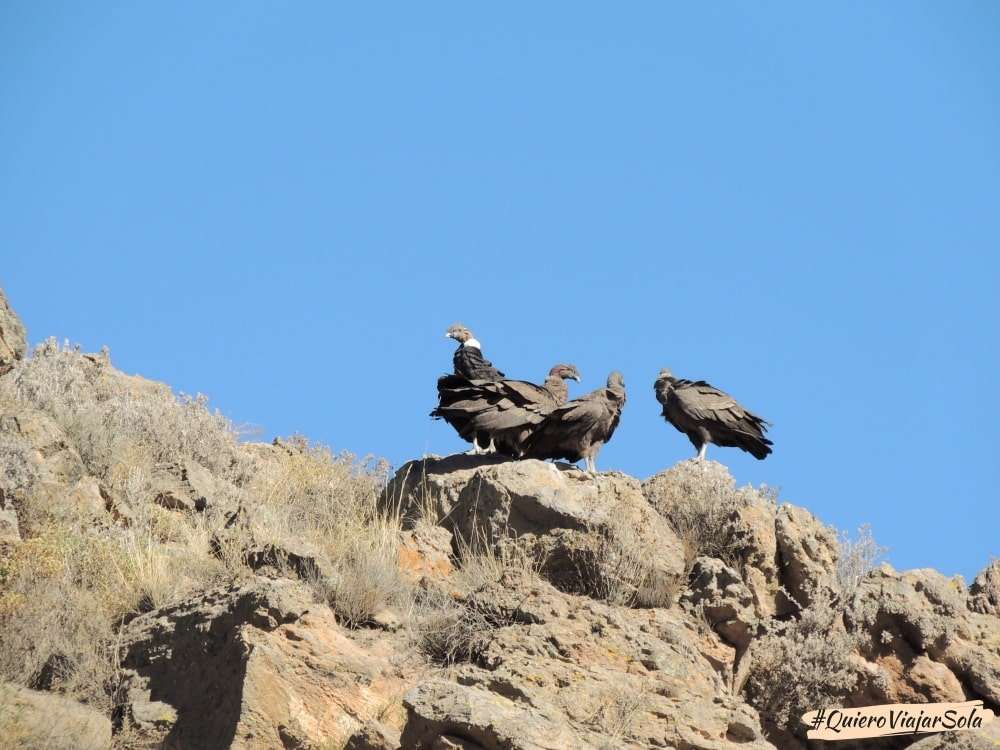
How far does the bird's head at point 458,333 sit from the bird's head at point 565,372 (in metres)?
2.53

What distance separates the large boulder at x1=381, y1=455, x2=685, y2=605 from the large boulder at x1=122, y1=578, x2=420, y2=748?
2.13 meters

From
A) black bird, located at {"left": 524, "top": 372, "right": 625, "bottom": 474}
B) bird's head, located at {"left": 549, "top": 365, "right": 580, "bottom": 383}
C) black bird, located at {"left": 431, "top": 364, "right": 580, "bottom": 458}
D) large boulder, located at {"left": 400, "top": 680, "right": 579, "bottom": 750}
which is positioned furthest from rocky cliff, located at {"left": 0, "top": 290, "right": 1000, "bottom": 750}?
bird's head, located at {"left": 549, "top": 365, "right": 580, "bottom": 383}

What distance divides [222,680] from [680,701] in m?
3.55

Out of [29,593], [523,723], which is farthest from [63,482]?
[523,723]

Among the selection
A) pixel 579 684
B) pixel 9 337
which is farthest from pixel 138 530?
pixel 579 684

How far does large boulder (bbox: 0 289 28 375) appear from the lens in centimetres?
1359

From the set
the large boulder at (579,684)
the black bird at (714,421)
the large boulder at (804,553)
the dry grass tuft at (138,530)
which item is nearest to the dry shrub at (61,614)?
the dry grass tuft at (138,530)

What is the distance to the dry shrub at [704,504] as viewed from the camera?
14008mm

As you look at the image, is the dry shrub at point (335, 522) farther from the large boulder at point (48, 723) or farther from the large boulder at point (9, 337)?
the large boulder at point (9, 337)

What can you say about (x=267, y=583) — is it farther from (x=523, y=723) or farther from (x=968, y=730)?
(x=968, y=730)

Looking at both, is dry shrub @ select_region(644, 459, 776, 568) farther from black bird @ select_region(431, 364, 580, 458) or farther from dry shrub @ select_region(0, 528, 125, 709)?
dry shrub @ select_region(0, 528, 125, 709)

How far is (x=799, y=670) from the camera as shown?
1255 cm

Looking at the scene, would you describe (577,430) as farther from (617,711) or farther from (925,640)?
(617,711)

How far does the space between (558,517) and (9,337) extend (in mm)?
5466
